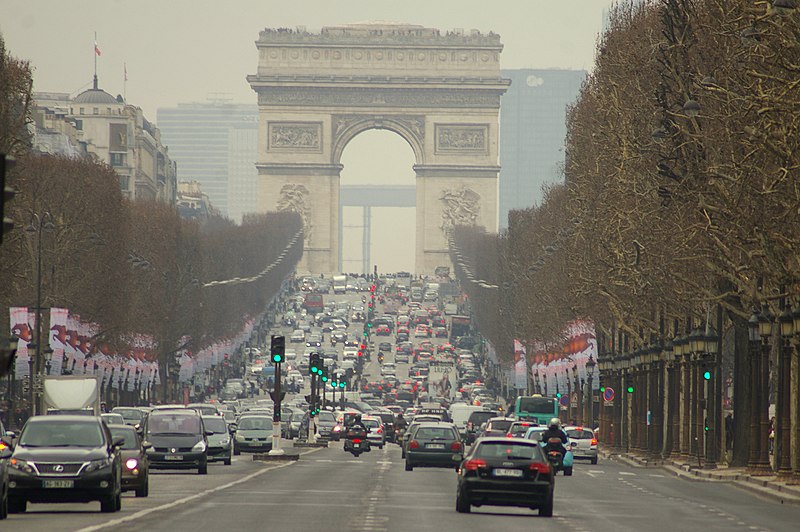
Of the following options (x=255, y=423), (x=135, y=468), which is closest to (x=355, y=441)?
(x=255, y=423)

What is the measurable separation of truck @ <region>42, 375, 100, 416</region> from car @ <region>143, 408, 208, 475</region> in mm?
22654

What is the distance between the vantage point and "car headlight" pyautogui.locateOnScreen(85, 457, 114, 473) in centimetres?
3453

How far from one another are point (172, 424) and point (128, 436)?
11.6 m

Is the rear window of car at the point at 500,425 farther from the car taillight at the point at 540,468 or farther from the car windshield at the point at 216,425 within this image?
the car taillight at the point at 540,468

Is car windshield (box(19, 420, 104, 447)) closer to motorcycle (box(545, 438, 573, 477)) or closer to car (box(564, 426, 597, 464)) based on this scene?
motorcycle (box(545, 438, 573, 477))

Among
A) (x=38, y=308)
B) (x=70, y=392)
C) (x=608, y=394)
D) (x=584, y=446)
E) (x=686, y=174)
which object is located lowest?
(x=584, y=446)

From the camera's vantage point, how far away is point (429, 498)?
143ft

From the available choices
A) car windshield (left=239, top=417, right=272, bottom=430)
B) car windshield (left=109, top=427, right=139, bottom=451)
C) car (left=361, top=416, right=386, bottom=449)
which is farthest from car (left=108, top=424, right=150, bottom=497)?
car (left=361, top=416, right=386, bottom=449)

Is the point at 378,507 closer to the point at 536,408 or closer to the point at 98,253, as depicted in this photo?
the point at 536,408

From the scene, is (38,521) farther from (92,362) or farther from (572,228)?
(92,362)

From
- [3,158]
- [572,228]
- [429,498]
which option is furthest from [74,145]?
[3,158]

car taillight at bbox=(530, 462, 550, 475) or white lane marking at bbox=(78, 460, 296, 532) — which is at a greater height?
car taillight at bbox=(530, 462, 550, 475)

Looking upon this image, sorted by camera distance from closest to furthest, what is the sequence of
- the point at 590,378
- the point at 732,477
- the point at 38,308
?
the point at 732,477 < the point at 38,308 < the point at 590,378

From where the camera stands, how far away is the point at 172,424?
54.3 meters
